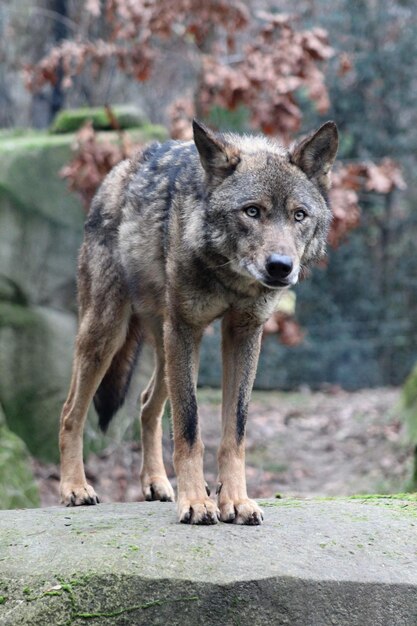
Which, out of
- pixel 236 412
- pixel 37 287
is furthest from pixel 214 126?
pixel 236 412

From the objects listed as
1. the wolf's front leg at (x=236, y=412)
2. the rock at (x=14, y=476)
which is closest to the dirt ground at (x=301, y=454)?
the rock at (x=14, y=476)

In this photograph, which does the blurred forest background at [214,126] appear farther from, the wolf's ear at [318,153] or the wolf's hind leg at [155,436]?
the wolf's ear at [318,153]

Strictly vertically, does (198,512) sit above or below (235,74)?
below

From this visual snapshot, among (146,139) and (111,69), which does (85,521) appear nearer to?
(146,139)

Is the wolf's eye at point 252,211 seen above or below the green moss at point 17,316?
above

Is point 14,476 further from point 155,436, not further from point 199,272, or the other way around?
point 199,272

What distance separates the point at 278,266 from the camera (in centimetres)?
371

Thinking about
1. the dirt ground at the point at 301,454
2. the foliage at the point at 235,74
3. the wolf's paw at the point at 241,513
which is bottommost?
the dirt ground at the point at 301,454

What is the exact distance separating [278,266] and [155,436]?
173 centimetres

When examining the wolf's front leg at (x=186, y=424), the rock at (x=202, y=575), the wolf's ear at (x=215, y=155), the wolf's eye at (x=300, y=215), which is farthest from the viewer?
the wolf's ear at (x=215, y=155)

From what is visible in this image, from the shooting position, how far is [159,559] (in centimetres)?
341

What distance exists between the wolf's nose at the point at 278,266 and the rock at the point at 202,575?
1.06 metres

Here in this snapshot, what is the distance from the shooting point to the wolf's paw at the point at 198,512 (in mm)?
3777

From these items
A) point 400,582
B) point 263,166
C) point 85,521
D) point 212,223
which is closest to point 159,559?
point 85,521
